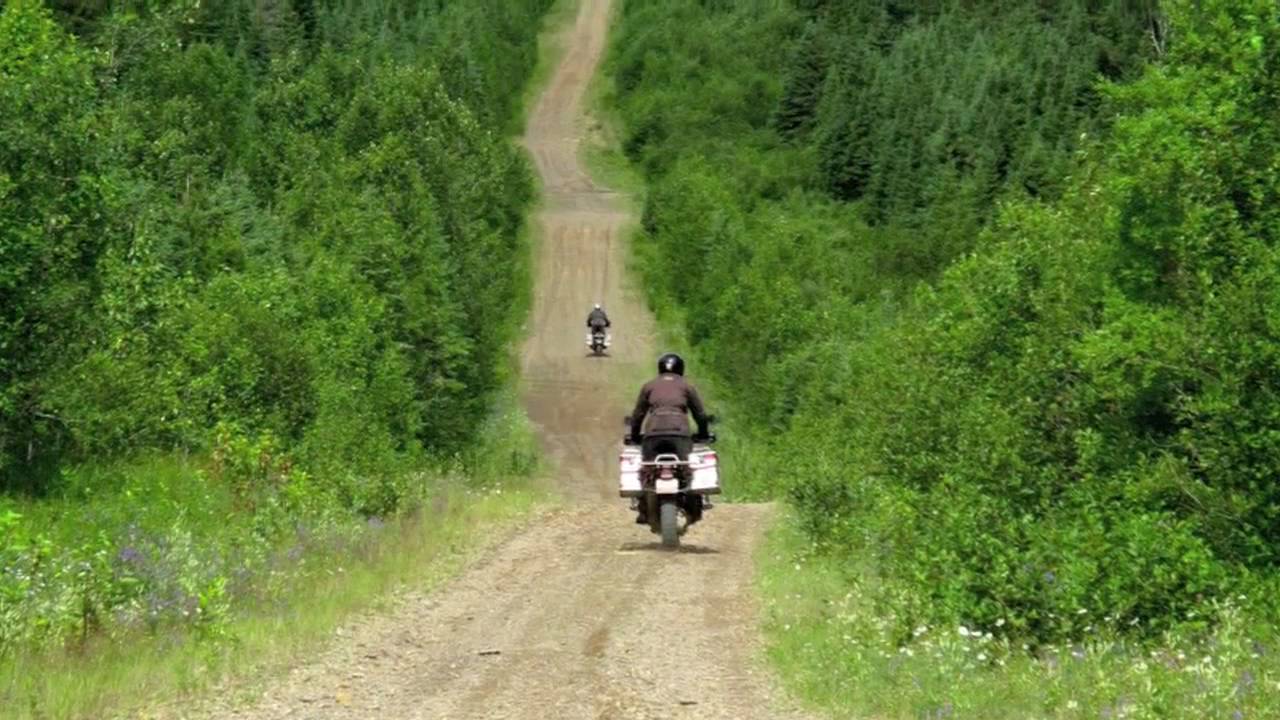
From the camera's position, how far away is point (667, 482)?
2097cm

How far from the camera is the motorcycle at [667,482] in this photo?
69.1ft

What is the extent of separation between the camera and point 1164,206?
1992 centimetres

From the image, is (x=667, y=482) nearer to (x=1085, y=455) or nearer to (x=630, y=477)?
(x=630, y=477)

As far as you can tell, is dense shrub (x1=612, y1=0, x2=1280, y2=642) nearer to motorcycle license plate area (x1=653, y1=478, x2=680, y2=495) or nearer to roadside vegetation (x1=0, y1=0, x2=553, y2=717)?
motorcycle license plate area (x1=653, y1=478, x2=680, y2=495)

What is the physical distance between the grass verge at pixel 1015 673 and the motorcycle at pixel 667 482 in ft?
21.7

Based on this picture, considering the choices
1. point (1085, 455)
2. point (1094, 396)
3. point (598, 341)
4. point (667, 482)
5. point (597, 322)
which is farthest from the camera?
point (598, 341)

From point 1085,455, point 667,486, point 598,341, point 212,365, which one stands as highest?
point 1085,455

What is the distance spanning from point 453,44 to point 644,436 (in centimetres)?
7694

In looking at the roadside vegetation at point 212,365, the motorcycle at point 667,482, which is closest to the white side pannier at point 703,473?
the motorcycle at point 667,482

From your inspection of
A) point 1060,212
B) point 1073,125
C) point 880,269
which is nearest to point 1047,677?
point 1060,212

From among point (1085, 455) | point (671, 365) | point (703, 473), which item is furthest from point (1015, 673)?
point (671, 365)

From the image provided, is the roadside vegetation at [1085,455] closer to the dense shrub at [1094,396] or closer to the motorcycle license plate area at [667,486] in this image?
the dense shrub at [1094,396]

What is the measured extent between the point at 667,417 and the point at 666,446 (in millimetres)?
354

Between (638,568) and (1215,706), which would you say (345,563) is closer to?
(638,568)
